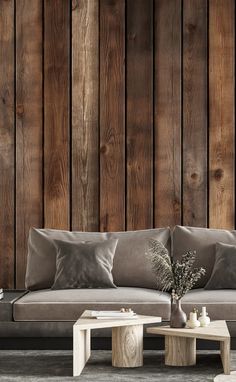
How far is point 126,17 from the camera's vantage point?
644 cm

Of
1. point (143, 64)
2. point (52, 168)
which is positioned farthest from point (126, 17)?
point (52, 168)

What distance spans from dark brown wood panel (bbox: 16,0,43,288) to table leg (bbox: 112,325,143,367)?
190 centimetres

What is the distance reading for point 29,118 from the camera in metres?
6.43

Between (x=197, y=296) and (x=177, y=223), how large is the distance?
3.69 feet

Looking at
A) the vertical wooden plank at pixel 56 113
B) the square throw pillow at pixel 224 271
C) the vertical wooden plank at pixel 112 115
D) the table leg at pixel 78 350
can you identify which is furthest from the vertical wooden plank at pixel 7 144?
the table leg at pixel 78 350

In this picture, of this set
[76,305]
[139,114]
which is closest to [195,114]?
[139,114]

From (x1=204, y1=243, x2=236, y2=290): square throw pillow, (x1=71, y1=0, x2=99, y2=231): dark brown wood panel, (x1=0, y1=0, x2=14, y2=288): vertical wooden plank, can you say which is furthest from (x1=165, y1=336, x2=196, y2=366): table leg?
(x1=0, y1=0, x2=14, y2=288): vertical wooden plank

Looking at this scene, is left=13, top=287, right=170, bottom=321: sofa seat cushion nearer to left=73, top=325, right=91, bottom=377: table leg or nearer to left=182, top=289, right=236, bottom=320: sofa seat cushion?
left=182, top=289, right=236, bottom=320: sofa seat cushion

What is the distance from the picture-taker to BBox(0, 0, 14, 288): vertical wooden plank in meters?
6.41

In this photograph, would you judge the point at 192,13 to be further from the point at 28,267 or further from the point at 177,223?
the point at 28,267

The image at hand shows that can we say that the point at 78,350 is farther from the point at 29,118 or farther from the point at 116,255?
the point at 29,118

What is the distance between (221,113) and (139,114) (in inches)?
25.7

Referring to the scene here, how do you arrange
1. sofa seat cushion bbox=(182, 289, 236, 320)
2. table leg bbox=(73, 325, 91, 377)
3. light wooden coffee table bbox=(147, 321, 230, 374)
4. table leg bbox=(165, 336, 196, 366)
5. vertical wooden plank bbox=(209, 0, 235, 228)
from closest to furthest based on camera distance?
table leg bbox=(73, 325, 91, 377) → light wooden coffee table bbox=(147, 321, 230, 374) → table leg bbox=(165, 336, 196, 366) → sofa seat cushion bbox=(182, 289, 236, 320) → vertical wooden plank bbox=(209, 0, 235, 228)

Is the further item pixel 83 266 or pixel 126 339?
pixel 83 266
